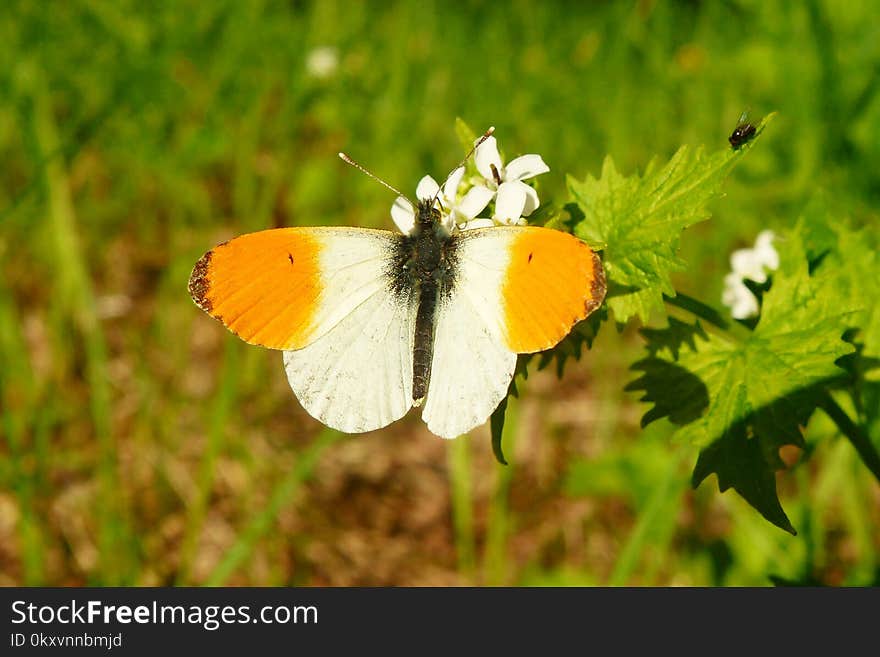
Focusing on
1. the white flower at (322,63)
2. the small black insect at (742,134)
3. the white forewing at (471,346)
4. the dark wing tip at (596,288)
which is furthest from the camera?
the white flower at (322,63)

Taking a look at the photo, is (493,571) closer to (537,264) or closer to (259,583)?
(259,583)

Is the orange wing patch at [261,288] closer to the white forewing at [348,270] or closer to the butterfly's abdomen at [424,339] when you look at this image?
the white forewing at [348,270]

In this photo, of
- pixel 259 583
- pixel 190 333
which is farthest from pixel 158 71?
pixel 259 583

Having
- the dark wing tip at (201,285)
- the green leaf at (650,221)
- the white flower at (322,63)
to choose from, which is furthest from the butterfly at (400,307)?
the white flower at (322,63)

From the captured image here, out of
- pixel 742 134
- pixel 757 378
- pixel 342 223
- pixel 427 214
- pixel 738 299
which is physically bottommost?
pixel 757 378

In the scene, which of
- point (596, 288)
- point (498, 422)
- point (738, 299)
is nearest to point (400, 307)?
point (498, 422)

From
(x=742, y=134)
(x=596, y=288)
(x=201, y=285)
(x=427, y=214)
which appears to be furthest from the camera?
(x=427, y=214)

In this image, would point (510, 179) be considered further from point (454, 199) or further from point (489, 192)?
point (454, 199)
